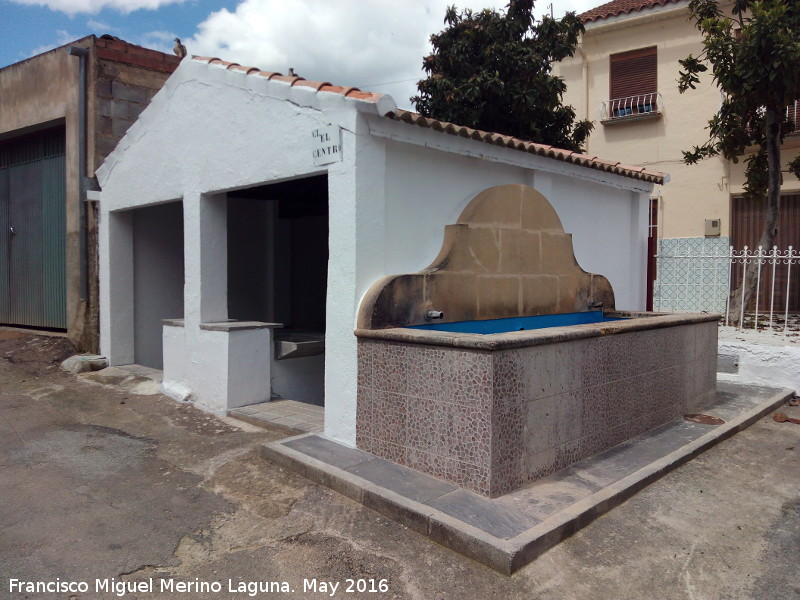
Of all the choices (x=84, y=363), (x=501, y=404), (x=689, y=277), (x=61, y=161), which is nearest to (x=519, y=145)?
(x=501, y=404)

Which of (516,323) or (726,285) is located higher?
(726,285)

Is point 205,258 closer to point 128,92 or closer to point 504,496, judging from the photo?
point 128,92

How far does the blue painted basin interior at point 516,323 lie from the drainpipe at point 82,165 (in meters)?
6.18

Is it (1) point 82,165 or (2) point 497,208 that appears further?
(1) point 82,165

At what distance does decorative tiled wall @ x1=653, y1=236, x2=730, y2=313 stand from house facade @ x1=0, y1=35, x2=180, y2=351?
327 inches

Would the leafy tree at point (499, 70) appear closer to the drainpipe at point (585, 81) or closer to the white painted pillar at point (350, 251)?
the drainpipe at point (585, 81)

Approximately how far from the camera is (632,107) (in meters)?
14.0

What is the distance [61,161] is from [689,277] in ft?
35.7

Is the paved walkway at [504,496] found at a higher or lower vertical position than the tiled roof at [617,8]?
lower

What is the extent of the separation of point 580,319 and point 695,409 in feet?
5.11

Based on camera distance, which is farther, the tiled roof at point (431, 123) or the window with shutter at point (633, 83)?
the window with shutter at point (633, 83)

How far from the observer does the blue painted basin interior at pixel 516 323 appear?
5578mm

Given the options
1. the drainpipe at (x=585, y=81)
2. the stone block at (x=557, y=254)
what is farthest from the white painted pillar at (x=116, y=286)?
the drainpipe at (x=585, y=81)

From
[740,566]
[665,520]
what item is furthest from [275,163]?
[740,566]
